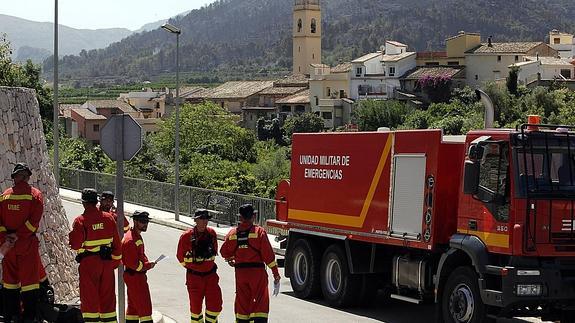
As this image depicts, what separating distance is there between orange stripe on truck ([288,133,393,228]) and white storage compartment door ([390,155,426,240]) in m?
0.37

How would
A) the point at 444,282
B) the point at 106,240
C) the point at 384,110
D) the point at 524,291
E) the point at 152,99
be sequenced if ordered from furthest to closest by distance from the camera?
the point at 152,99 → the point at 384,110 → the point at 444,282 → the point at 524,291 → the point at 106,240

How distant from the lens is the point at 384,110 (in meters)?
116

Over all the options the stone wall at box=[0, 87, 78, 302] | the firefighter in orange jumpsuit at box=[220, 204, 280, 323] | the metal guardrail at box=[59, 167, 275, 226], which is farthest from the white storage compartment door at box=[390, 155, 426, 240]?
the metal guardrail at box=[59, 167, 275, 226]

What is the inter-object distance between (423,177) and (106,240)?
5.26 metres

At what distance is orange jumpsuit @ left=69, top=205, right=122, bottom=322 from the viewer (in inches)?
436

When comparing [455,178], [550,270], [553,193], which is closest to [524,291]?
[550,270]

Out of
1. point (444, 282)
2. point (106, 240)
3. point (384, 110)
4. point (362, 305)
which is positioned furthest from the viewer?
point (384, 110)

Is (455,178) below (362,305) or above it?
above

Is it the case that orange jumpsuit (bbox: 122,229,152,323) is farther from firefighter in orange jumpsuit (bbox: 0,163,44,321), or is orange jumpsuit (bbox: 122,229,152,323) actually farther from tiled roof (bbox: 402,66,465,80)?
tiled roof (bbox: 402,66,465,80)

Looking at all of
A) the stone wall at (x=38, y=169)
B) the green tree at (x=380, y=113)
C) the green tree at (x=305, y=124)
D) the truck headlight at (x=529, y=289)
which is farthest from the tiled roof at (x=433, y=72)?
the truck headlight at (x=529, y=289)

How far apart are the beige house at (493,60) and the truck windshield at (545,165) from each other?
10982 cm

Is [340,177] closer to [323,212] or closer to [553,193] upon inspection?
[323,212]

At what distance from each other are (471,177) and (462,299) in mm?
1681

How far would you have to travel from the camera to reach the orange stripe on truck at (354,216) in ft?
50.9
